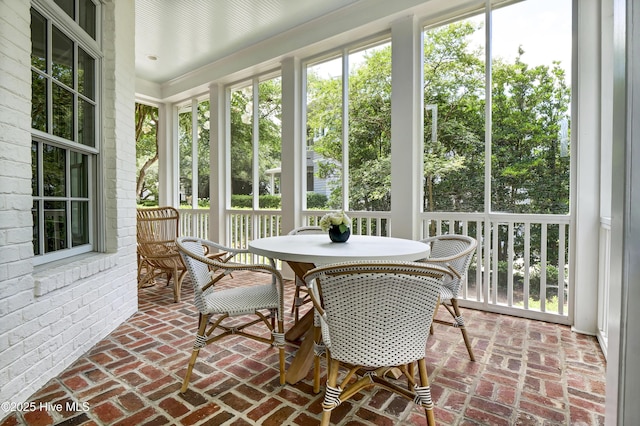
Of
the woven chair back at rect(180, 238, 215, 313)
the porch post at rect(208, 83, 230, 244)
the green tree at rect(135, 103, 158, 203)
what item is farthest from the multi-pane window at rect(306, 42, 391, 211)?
the green tree at rect(135, 103, 158, 203)

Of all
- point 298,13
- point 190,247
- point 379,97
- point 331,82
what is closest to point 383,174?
point 379,97

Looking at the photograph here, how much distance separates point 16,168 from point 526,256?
3.89 metres

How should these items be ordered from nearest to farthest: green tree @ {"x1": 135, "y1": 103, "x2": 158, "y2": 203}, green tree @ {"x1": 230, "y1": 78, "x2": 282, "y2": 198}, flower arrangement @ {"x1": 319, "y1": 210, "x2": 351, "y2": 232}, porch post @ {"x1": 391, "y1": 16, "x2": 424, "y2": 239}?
1. flower arrangement @ {"x1": 319, "y1": 210, "x2": 351, "y2": 232}
2. porch post @ {"x1": 391, "y1": 16, "x2": 424, "y2": 239}
3. green tree @ {"x1": 230, "y1": 78, "x2": 282, "y2": 198}
4. green tree @ {"x1": 135, "y1": 103, "x2": 158, "y2": 203}

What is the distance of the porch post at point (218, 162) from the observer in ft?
18.1

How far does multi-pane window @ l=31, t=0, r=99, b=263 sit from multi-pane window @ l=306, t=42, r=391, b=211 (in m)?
2.51

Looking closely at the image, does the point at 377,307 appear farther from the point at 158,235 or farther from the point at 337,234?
the point at 158,235

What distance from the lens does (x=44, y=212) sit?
2.14m

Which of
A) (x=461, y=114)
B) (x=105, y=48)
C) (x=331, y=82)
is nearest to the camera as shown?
(x=105, y=48)

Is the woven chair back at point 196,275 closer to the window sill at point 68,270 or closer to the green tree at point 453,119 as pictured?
the window sill at point 68,270

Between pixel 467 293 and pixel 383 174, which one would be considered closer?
pixel 467 293

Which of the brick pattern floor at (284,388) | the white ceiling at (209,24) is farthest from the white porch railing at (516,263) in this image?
the white ceiling at (209,24)

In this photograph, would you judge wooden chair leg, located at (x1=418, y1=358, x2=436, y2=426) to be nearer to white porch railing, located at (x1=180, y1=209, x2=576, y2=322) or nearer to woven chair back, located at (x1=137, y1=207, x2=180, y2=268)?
white porch railing, located at (x1=180, y1=209, x2=576, y2=322)

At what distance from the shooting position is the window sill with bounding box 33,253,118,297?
74.8 inches

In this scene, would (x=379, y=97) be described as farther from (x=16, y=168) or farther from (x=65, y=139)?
(x=16, y=168)
